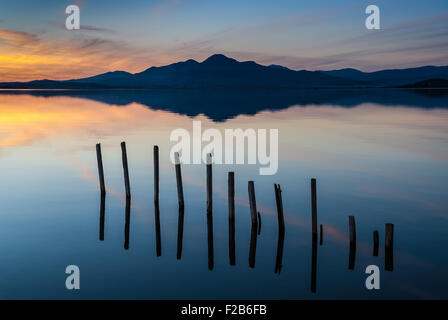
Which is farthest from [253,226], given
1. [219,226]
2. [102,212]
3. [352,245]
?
[102,212]

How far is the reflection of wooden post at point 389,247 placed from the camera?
12483 mm

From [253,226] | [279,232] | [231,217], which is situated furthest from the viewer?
[279,232]

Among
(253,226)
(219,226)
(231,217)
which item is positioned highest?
(231,217)

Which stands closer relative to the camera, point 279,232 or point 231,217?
point 231,217

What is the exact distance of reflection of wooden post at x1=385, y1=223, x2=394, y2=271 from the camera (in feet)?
41.0

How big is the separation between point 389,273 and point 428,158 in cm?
2214

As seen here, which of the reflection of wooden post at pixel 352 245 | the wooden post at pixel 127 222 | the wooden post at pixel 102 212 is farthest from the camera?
the wooden post at pixel 102 212

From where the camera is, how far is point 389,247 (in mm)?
13055

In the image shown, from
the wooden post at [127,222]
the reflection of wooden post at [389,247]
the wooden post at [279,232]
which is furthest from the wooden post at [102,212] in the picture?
the reflection of wooden post at [389,247]

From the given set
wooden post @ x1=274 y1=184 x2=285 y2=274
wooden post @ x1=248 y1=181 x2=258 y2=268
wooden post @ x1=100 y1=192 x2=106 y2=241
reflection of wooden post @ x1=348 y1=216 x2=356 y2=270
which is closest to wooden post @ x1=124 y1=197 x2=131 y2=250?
wooden post @ x1=100 y1=192 x2=106 y2=241

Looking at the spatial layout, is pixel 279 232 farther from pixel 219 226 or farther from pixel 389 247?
pixel 389 247

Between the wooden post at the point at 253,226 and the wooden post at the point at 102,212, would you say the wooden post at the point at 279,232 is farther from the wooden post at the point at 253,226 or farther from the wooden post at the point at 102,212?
the wooden post at the point at 102,212

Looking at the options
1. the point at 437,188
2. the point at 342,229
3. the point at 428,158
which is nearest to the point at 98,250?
the point at 342,229

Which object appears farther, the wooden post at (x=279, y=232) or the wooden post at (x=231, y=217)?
the wooden post at (x=231, y=217)
